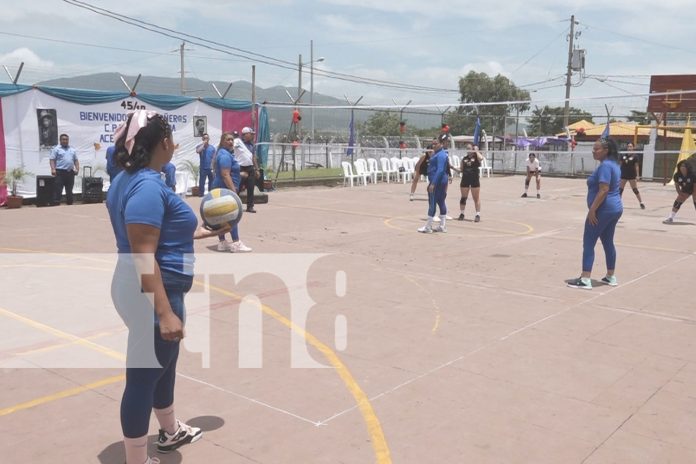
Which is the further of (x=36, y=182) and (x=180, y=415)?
(x=36, y=182)

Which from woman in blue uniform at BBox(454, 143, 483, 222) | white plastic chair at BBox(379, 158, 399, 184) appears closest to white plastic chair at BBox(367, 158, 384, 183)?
white plastic chair at BBox(379, 158, 399, 184)

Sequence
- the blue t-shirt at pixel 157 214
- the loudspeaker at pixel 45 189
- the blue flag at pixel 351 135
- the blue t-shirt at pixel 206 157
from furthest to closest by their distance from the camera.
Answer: the blue flag at pixel 351 135 < the blue t-shirt at pixel 206 157 < the loudspeaker at pixel 45 189 < the blue t-shirt at pixel 157 214

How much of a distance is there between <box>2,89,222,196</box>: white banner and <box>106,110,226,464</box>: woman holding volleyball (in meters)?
13.2

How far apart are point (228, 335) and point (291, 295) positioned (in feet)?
5.23

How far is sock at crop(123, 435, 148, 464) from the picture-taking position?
3.12 m

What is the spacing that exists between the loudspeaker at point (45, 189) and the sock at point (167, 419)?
46.4ft

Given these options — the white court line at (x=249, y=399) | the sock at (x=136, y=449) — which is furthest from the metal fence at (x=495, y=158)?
the sock at (x=136, y=449)

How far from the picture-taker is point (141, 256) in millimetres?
2891

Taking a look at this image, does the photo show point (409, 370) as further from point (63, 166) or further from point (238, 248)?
point (63, 166)

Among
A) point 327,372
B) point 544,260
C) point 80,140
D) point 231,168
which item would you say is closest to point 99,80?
point 80,140

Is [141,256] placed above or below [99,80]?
below

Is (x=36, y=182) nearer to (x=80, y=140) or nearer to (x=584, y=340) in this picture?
(x=80, y=140)

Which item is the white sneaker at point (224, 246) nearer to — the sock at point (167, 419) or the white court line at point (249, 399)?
the white court line at point (249, 399)

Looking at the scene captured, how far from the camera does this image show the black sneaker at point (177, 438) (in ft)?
11.7
